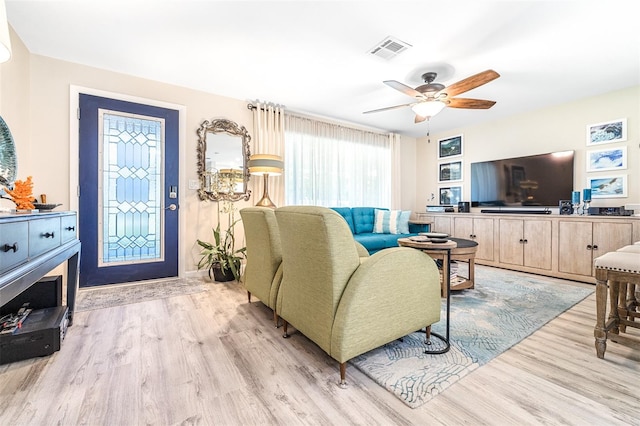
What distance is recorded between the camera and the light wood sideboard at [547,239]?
3.16 m

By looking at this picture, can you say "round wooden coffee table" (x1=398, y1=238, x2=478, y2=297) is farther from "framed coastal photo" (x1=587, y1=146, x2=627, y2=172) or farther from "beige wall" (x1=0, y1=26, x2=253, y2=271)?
"beige wall" (x1=0, y1=26, x2=253, y2=271)

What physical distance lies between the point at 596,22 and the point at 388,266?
2.66m

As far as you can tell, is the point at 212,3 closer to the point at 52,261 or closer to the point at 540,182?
the point at 52,261

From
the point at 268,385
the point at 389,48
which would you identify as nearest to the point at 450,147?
the point at 389,48

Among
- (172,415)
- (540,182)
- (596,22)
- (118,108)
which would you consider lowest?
(172,415)

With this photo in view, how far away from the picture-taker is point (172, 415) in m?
1.20

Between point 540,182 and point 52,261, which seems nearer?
point 52,261

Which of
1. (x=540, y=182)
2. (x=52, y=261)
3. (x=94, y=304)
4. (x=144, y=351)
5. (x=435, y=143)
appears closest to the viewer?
(x=52, y=261)

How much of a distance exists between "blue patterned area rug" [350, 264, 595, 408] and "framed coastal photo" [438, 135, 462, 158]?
8.90ft

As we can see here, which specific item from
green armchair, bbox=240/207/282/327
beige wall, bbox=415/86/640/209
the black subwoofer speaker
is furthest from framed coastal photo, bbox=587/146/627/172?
green armchair, bbox=240/207/282/327

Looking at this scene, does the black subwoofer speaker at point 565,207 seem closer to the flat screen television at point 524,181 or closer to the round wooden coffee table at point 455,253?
the flat screen television at point 524,181

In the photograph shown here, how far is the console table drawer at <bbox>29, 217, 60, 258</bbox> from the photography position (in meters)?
1.28

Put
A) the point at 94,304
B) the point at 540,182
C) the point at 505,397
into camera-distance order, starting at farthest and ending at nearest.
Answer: the point at 540,182, the point at 94,304, the point at 505,397

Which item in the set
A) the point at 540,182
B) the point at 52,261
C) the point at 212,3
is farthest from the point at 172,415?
the point at 540,182
